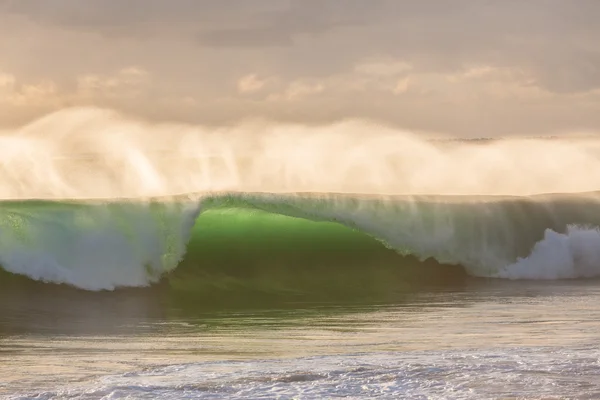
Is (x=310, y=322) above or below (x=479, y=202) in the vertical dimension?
below

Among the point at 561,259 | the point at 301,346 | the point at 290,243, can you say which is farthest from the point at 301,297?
the point at 561,259

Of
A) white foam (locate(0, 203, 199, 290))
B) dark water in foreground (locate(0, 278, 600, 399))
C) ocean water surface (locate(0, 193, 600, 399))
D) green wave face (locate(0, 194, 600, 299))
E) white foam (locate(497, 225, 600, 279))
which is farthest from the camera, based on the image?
white foam (locate(497, 225, 600, 279))

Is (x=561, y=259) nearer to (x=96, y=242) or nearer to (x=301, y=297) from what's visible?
(x=301, y=297)

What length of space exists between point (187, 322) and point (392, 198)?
9600 mm

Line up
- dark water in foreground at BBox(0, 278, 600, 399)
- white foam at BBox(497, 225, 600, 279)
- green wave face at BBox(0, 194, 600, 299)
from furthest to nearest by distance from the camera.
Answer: white foam at BBox(497, 225, 600, 279)
green wave face at BBox(0, 194, 600, 299)
dark water in foreground at BBox(0, 278, 600, 399)

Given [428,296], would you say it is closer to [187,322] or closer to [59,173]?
[187,322]

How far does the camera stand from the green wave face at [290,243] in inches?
681

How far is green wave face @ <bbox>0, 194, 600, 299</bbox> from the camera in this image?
681 inches

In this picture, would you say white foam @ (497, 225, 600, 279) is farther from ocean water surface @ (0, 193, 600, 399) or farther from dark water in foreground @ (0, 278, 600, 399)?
dark water in foreground @ (0, 278, 600, 399)

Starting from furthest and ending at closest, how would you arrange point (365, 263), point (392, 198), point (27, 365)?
1. point (392, 198)
2. point (365, 263)
3. point (27, 365)

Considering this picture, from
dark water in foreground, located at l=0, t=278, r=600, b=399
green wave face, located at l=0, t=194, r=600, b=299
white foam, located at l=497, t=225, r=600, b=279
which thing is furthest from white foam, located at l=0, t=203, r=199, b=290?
white foam, located at l=497, t=225, r=600, b=279

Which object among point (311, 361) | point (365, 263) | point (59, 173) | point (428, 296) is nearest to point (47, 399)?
point (311, 361)

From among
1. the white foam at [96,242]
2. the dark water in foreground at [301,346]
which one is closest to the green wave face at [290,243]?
the white foam at [96,242]

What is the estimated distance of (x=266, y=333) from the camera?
12.3m
